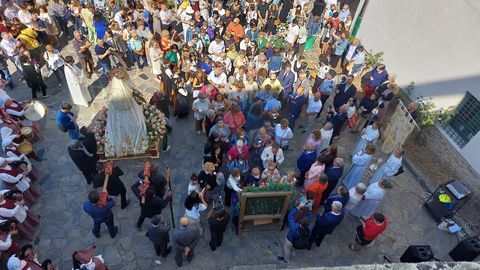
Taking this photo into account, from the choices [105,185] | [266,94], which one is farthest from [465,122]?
[105,185]

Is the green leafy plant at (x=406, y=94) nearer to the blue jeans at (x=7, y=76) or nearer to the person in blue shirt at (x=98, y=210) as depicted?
the person in blue shirt at (x=98, y=210)

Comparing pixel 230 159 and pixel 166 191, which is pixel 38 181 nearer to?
pixel 166 191

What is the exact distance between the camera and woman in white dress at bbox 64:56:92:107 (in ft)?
38.3

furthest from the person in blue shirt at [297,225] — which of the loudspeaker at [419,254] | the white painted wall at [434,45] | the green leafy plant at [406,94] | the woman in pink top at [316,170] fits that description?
the green leafy plant at [406,94]

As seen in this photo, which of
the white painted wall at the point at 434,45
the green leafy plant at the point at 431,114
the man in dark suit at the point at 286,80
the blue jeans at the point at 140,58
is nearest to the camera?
the white painted wall at the point at 434,45

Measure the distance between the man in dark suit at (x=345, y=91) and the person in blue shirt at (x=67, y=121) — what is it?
332 inches

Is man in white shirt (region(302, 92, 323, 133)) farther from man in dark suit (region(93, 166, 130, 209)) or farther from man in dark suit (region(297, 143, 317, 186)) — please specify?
man in dark suit (region(93, 166, 130, 209))

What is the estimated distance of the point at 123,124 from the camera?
10.1m

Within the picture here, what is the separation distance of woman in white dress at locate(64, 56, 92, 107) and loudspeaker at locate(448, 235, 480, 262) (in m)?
12.1

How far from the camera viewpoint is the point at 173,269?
890cm

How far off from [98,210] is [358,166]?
683 centimetres

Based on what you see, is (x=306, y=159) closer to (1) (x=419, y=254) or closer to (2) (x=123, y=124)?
(1) (x=419, y=254)

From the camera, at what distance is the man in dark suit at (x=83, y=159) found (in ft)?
30.2

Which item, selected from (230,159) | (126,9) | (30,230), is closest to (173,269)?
(230,159)
